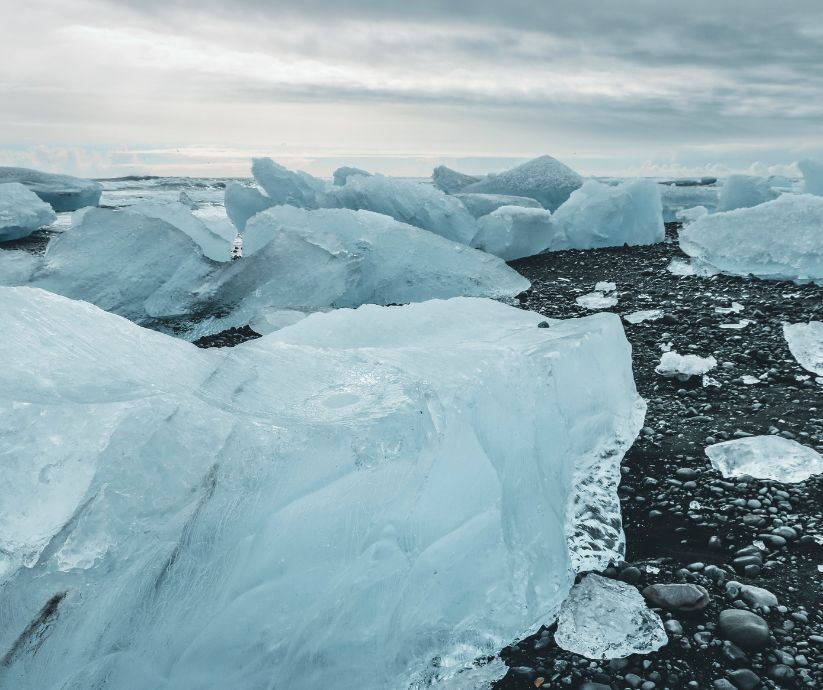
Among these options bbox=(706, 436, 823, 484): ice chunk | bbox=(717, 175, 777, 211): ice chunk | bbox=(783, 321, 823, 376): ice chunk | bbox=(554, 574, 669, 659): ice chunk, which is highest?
bbox=(717, 175, 777, 211): ice chunk

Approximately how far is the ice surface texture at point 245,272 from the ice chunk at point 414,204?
196cm

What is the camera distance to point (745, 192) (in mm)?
11070

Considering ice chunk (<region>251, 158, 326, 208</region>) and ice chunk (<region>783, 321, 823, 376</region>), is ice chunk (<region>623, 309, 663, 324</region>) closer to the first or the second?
ice chunk (<region>783, 321, 823, 376</region>)

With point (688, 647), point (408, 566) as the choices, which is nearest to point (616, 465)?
point (688, 647)

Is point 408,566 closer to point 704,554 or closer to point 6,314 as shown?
point 704,554

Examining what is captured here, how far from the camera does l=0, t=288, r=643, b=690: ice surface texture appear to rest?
1708 millimetres

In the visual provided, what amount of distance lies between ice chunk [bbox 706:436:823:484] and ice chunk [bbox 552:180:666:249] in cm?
584

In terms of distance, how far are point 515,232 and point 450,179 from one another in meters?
5.31

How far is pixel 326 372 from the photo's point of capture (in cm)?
256

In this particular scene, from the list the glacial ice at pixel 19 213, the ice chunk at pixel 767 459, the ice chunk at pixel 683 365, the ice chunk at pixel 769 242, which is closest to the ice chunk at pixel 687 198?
the ice chunk at pixel 769 242

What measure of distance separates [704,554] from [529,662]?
0.92 m

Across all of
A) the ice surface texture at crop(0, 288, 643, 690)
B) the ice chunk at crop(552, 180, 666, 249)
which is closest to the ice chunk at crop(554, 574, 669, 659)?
the ice surface texture at crop(0, 288, 643, 690)

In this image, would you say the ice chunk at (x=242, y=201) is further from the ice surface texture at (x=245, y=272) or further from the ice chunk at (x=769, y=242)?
the ice chunk at (x=769, y=242)

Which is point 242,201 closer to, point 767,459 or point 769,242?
point 769,242
